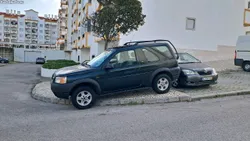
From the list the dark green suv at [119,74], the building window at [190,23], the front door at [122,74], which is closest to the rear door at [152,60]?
the dark green suv at [119,74]

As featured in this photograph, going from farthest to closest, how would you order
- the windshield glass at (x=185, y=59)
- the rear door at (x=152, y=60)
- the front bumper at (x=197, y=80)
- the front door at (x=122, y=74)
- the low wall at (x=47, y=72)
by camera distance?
the low wall at (x=47, y=72), the windshield glass at (x=185, y=59), the front bumper at (x=197, y=80), the rear door at (x=152, y=60), the front door at (x=122, y=74)

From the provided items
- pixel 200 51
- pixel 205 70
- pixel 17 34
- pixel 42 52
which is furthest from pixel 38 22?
pixel 205 70

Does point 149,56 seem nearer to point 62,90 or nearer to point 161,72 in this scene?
point 161,72

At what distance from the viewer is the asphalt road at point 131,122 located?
4527 mm

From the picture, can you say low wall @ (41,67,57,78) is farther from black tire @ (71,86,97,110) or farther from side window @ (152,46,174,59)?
side window @ (152,46,174,59)

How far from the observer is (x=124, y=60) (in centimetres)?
740

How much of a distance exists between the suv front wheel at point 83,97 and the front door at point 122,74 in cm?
43

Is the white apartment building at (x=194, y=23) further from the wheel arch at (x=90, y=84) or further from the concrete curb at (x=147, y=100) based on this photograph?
the wheel arch at (x=90, y=84)

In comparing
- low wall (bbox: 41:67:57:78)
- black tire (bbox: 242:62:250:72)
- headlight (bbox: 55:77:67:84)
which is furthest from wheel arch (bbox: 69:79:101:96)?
black tire (bbox: 242:62:250:72)

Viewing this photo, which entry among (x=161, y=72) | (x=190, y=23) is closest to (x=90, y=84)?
(x=161, y=72)

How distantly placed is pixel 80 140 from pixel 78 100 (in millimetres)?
2598

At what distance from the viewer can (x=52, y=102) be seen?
7.92 m

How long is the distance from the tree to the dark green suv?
2.72 metres

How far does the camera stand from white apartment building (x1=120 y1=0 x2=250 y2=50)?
53.8ft
